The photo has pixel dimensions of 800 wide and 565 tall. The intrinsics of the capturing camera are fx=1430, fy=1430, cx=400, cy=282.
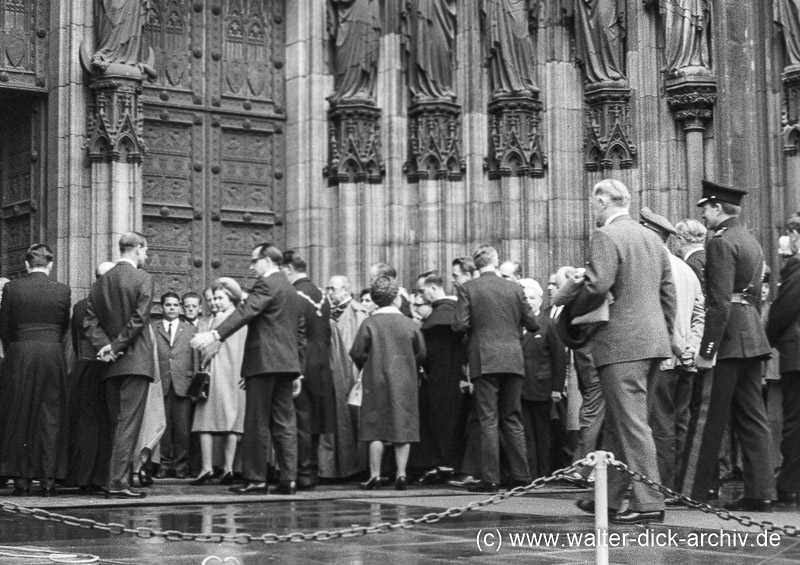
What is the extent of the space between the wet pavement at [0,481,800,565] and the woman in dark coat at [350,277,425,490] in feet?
5.27

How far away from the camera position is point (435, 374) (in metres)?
13.9

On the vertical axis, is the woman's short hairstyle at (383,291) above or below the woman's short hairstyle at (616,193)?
below

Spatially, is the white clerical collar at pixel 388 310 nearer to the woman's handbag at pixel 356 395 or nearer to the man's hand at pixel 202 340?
the woman's handbag at pixel 356 395

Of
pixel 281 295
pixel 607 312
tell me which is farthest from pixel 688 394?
pixel 281 295

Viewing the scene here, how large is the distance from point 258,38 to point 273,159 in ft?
4.73

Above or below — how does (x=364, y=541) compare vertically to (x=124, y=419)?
below

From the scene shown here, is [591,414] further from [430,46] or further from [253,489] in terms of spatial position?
[430,46]

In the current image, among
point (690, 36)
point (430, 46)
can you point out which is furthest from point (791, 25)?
point (430, 46)

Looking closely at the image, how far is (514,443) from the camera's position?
1285 centimetres

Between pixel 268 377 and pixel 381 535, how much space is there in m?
3.82

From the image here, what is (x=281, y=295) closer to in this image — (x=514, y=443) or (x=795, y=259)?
(x=514, y=443)

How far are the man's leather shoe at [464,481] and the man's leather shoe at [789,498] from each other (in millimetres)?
3221

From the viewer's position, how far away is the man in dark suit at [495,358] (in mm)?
12625

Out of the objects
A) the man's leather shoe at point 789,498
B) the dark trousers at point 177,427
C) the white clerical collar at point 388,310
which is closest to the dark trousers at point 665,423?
the man's leather shoe at point 789,498
